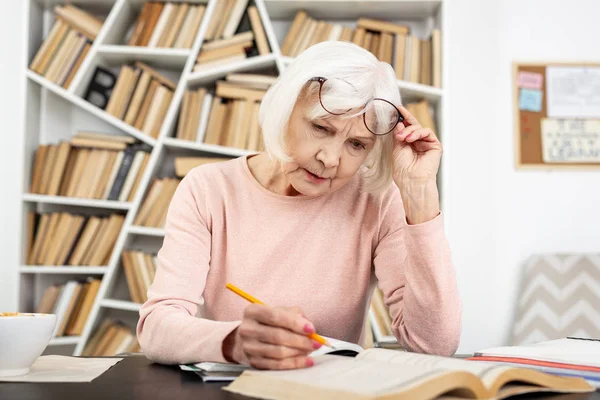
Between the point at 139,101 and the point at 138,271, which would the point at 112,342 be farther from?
the point at 139,101

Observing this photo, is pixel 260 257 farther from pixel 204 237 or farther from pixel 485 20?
pixel 485 20

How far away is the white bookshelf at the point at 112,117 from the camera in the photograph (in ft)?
9.34

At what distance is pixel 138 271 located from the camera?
2.87m

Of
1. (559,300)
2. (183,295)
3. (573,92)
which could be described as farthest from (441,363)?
(573,92)

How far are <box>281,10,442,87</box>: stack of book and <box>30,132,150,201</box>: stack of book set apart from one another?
87 centimetres

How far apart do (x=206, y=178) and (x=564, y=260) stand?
6.92 ft

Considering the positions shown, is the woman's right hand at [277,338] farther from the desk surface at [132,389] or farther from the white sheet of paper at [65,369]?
the white sheet of paper at [65,369]

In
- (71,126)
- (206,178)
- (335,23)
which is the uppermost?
(335,23)

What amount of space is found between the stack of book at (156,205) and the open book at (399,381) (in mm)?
2074

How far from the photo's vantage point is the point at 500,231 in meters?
3.14

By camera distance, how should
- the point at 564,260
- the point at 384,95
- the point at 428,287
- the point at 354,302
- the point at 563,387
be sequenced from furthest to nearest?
the point at 564,260 < the point at 354,302 < the point at 384,95 < the point at 428,287 < the point at 563,387

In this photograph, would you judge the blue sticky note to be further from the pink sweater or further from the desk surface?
the desk surface

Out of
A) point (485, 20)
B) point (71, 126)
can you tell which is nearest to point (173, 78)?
point (71, 126)

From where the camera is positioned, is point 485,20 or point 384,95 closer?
point 384,95
